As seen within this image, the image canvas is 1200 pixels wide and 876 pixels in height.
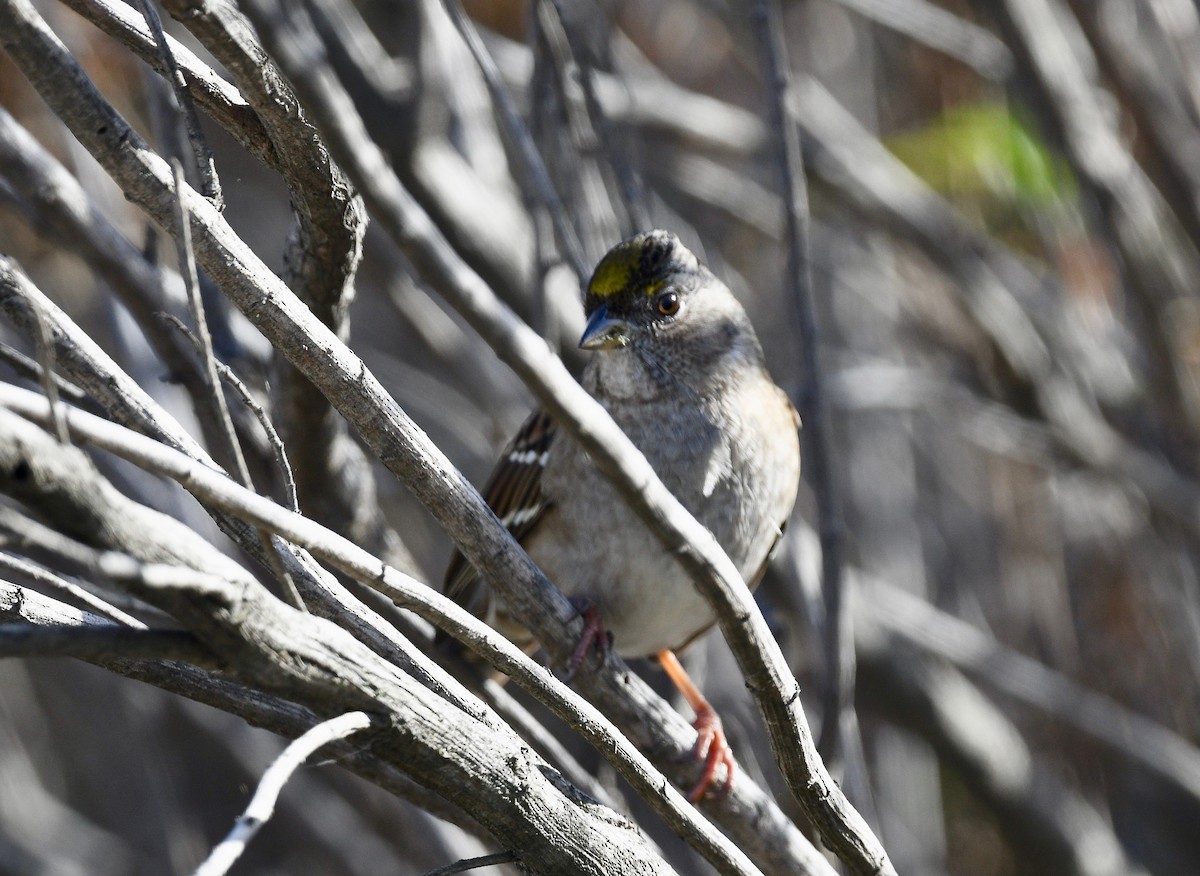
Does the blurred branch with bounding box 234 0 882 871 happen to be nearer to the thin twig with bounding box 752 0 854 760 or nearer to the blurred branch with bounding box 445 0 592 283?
the blurred branch with bounding box 445 0 592 283

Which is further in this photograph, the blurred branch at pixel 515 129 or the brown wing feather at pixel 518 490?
the brown wing feather at pixel 518 490

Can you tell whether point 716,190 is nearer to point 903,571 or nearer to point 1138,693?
point 903,571

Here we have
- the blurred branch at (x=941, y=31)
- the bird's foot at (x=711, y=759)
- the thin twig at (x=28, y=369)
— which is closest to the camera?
the thin twig at (x=28, y=369)

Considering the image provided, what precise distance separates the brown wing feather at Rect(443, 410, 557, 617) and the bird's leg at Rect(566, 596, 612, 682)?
0.32m

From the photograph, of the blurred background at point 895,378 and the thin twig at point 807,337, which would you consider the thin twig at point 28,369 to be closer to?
the blurred background at point 895,378

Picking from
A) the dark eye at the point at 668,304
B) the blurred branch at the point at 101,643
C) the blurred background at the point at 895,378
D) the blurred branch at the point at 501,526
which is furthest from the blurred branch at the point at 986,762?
the blurred branch at the point at 101,643

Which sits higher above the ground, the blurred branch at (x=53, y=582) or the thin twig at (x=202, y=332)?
the thin twig at (x=202, y=332)

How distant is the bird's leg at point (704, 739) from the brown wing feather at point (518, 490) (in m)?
0.66

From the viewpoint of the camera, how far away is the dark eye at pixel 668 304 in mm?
3318

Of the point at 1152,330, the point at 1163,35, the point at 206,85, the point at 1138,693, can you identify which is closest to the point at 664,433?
the point at 206,85

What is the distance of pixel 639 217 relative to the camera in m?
3.42

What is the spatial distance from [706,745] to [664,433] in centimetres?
81

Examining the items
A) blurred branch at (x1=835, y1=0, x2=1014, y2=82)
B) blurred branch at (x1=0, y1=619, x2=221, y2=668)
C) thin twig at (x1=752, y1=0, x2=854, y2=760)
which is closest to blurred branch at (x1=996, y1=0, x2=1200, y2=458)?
blurred branch at (x1=835, y1=0, x2=1014, y2=82)

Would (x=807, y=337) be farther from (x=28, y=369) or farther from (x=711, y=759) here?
(x=28, y=369)
